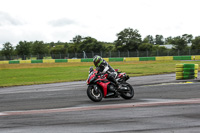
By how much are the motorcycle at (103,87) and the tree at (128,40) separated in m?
74.5

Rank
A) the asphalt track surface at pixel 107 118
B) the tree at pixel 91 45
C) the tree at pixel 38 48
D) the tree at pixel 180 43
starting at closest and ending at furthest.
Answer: the asphalt track surface at pixel 107 118, the tree at pixel 91 45, the tree at pixel 180 43, the tree at pixel 38 48

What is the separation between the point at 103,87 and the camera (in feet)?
29.7

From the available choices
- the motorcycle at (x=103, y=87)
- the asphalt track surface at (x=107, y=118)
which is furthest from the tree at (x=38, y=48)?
the asphalt track surface at (x=107, y=118)

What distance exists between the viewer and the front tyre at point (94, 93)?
8.95m

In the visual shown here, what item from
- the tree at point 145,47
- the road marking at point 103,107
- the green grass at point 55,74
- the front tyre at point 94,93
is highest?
the tree at point 145,47

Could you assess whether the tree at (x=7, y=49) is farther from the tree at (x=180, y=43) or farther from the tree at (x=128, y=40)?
the tree at (x=180, y=43)

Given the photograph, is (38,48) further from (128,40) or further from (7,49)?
(128,40)

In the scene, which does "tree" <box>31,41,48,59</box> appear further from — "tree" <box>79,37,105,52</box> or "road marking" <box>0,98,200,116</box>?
"road marking" <box>0,98,200,116</box>

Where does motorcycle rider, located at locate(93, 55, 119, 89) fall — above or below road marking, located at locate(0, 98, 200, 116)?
above

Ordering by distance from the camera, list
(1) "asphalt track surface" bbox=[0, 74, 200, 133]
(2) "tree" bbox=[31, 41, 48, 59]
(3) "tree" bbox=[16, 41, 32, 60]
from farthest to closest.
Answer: (2) "tree" bbox=[31, 41, 48, 59] < (3) "tree" bbox=[16, 41, 32, 60] < (1) "asphalt track surface" bbox=[0, 74, 200, 133]

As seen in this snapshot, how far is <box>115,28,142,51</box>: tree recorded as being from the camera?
84.0 metres

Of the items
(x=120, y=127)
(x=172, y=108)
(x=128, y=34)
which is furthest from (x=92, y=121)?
(x=128, y=34)

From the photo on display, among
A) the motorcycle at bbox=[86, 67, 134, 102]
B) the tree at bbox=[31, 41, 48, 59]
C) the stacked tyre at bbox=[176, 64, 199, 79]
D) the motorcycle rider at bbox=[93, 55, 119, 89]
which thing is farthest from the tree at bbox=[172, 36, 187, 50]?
the motorcycle rider at bbox=[93, 55, 119, 89]

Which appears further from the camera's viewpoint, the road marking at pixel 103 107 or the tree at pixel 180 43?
the tree at pixel 180 43
